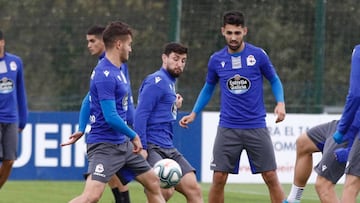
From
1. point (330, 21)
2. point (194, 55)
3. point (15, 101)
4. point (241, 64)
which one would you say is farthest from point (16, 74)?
point (330, 21)

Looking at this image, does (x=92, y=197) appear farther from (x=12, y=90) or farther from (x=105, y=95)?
(x=12, y=90)

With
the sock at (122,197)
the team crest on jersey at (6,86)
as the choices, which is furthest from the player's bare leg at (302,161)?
the team crest on jersey at (6,86)

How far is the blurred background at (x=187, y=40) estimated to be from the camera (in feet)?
64.1

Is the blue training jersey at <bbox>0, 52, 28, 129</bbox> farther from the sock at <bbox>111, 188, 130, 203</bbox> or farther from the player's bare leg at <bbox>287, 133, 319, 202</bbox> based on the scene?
the player's bare leg at <bbox>287, 133, 319, 202</bbox>

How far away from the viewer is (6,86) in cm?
1450

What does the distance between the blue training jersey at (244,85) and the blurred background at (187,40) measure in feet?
24.8

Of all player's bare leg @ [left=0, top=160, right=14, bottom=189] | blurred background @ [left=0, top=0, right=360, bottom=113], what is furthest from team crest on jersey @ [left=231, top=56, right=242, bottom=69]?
blurred background @ [left=0, top=0, right=360, bottom=113]

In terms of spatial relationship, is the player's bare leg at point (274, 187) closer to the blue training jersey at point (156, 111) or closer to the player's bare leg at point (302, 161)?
the player's bare leg at point (302, 161)

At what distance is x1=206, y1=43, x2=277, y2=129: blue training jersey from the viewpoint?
1185cm

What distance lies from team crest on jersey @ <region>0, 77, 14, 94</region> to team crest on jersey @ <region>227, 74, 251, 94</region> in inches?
146

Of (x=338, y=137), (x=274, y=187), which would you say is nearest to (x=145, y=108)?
(x=274, y=187)

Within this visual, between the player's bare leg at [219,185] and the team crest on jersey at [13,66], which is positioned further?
the team crest on jersey at [13,66]

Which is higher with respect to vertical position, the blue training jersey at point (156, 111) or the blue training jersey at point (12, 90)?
the blue training jersey at point (156, 111)

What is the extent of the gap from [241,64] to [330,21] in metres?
8.40
